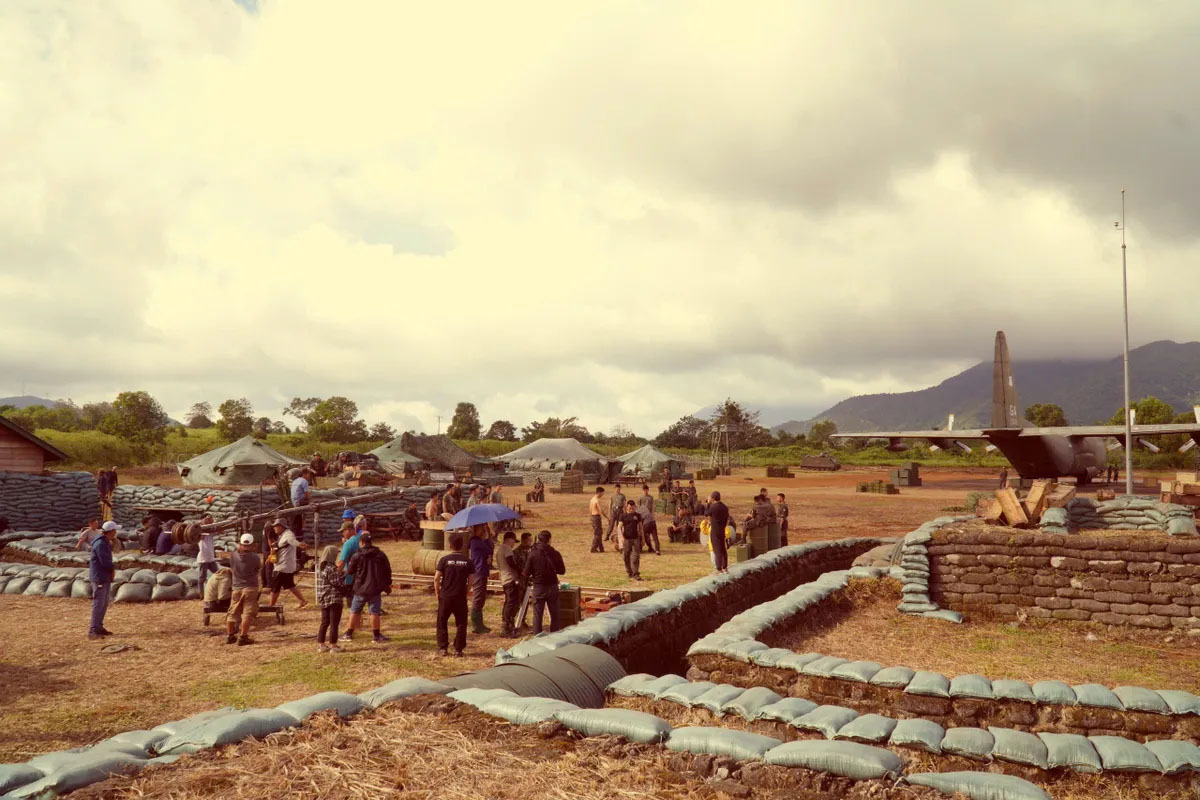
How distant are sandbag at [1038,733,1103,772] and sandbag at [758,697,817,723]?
155 centimetres

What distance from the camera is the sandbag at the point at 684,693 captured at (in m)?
5.71

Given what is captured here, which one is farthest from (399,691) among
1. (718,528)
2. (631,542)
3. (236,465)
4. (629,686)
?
(236,465)

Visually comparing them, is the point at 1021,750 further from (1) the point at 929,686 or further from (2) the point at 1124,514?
(2) the point at 1124,514

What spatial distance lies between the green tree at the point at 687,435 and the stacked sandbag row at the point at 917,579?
95533 millimetres

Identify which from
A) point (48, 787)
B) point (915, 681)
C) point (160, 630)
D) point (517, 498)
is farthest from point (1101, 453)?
point (48, 787)

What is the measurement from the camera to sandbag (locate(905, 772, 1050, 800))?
388 cm

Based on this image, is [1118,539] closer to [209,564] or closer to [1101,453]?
[209,564]

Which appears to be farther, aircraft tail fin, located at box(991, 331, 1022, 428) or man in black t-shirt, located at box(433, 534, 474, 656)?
aircraft tail fin, located at box(991, 331, 1022, 428)

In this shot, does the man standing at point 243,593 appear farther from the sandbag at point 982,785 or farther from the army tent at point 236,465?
the army tent at point 236,465

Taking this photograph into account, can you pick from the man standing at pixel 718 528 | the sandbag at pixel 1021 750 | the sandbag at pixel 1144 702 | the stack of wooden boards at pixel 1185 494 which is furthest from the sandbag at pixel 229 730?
the stack of wooden boards at pixel 1185 494

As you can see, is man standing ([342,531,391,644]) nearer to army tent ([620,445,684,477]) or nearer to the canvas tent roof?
the canvas tent roof

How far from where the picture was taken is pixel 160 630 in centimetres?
1212

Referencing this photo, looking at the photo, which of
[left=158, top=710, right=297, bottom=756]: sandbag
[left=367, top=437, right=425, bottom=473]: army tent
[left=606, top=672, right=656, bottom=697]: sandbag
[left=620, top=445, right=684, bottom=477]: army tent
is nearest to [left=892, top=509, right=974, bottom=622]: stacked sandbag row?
[left=606, top=672, right=656, bottom=697]: sandbag

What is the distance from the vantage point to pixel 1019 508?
501 inches
